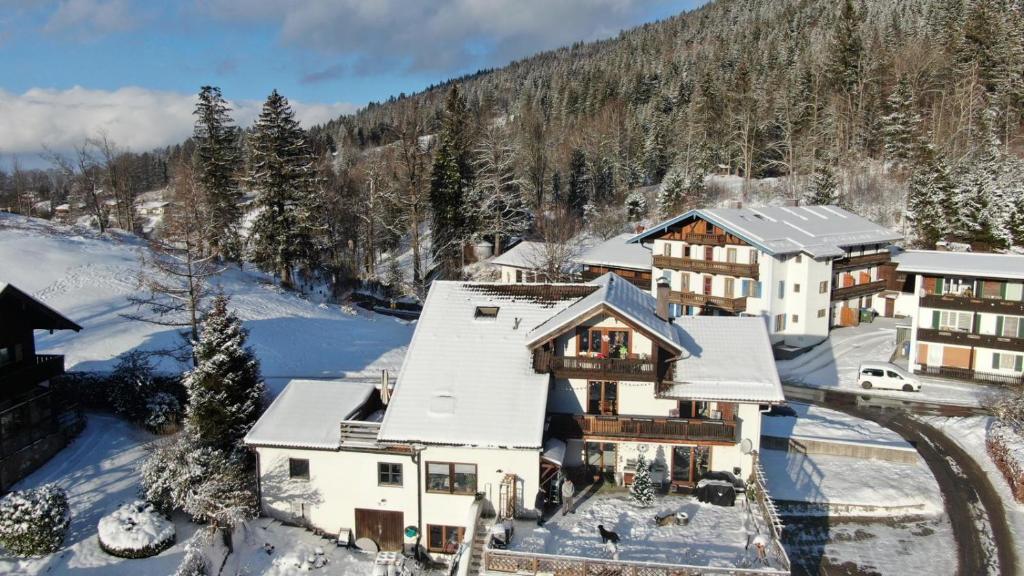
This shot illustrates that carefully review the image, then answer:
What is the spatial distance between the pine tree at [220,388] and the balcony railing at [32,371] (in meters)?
6.10

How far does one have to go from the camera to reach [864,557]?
74.0 feet

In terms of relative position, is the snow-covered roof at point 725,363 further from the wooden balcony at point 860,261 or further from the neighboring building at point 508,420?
the wooden balcony at point 860,261

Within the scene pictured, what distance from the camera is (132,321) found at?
37.6 m

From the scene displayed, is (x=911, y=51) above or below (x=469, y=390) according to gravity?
above

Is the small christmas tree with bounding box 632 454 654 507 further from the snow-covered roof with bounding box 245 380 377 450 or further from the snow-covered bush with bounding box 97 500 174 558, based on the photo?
the snow-covered bush with bounding box 97 500 174 558

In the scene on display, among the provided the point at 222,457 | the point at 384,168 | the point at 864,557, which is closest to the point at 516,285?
the point at 222,457

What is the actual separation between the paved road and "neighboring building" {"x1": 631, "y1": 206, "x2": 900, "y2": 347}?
1190cm

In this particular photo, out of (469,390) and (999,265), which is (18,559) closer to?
(469,390)

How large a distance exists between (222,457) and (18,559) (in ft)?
21.3

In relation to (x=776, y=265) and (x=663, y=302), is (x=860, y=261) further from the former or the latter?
(x=663, y=302)

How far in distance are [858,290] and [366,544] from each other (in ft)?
129

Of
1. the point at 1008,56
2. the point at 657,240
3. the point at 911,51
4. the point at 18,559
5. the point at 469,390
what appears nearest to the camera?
the point at 18,559

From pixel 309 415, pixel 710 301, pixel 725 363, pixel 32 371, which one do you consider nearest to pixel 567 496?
pixel 725 363

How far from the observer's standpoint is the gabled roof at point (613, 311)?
2456 cm
